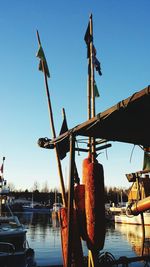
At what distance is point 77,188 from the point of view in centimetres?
727

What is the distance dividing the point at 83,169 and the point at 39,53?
5.89 metres

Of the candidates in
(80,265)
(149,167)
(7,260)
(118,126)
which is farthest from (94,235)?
(7,260)

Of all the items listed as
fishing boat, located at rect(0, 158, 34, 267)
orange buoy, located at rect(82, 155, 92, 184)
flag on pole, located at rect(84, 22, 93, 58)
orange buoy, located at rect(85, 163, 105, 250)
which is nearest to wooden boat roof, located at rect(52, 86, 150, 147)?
orange buoy, located at rect(82, 155, 92, 184)

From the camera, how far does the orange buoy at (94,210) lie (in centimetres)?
649

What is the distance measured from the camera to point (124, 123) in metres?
7.32

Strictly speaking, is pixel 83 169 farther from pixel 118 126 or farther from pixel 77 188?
pixel 118 126

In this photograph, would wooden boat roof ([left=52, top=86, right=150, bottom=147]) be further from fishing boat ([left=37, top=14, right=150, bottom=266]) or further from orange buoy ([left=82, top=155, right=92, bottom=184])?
orange buoy ([left=82, top=155, right=92, bottom=184])

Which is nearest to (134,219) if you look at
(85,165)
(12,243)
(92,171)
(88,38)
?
(12,243)

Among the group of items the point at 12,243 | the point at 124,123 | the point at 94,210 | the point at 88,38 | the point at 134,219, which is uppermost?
the point at 88,38

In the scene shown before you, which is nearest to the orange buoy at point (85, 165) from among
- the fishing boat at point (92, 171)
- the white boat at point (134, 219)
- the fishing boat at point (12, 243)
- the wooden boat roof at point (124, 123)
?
the fishing boat at point (92, 171)

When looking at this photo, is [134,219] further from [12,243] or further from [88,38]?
[88,38]

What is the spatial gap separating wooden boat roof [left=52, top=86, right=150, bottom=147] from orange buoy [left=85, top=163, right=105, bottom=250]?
3.10 ft

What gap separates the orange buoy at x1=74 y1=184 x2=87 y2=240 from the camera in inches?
272

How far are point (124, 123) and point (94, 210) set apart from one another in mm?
2046
